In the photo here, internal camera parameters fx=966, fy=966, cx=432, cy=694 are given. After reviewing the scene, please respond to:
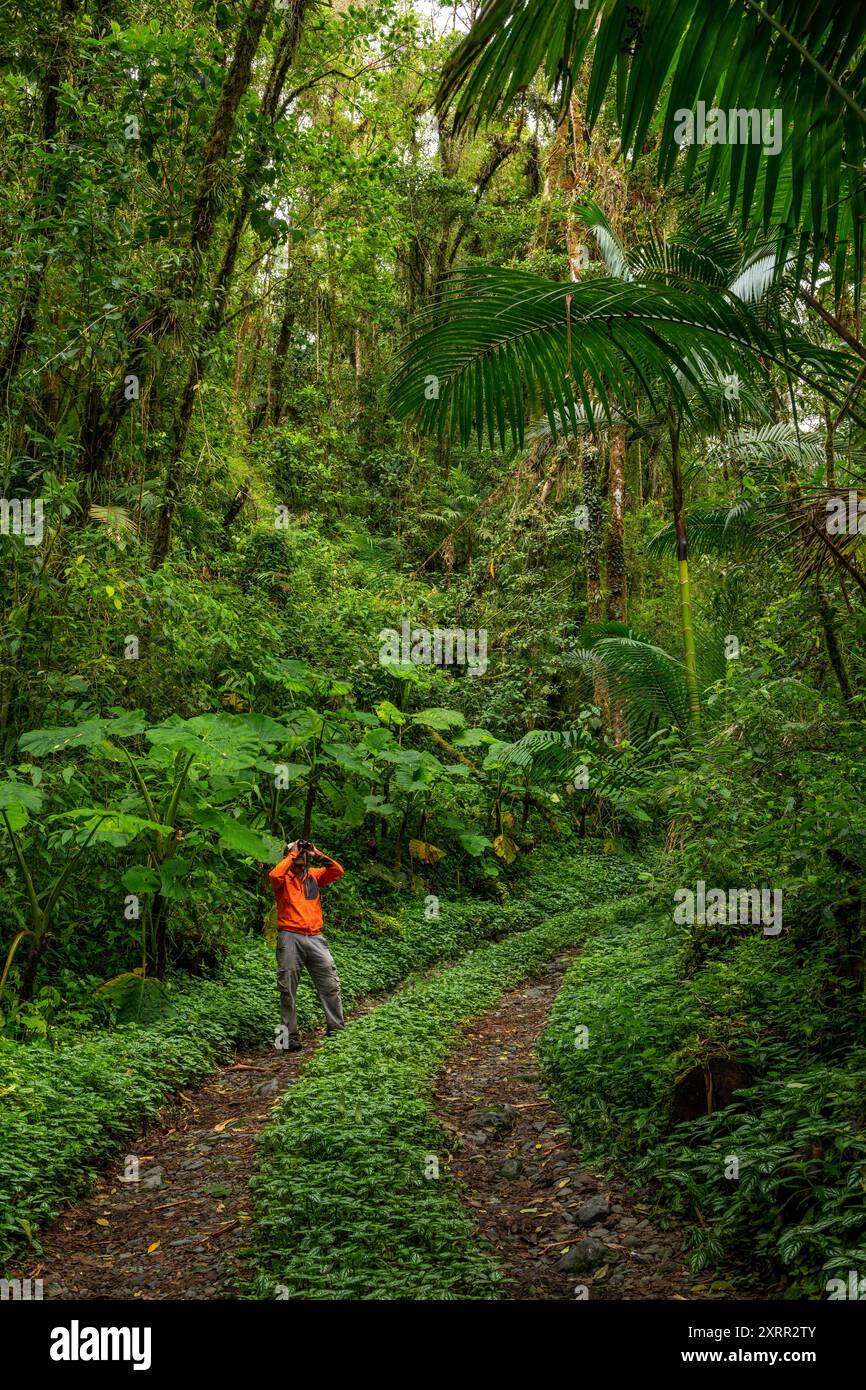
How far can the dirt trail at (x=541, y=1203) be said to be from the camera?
4.17 metres

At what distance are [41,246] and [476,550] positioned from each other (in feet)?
50.9

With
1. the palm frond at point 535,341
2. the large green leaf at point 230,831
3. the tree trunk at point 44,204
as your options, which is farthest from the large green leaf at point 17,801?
the palm frond at point 535,341

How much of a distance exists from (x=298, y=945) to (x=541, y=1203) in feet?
11.2

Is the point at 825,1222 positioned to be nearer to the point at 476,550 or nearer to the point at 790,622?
the point at 790,622

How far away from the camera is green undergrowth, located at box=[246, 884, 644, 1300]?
13.3 ft

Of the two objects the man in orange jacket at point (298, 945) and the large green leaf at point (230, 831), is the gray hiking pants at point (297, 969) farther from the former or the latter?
the large green leaf at point (230, 831)

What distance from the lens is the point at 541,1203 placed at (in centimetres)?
523

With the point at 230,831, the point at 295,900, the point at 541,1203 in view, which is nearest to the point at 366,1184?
the point at 541,1203

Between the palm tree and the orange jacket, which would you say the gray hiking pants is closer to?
the orange jacket

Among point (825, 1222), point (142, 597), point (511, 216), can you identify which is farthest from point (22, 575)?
point (511, 216)

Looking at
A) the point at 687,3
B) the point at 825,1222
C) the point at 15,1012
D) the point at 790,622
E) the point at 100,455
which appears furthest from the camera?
the point at 100,455

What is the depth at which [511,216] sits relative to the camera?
2245 centimetres

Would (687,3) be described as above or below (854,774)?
above

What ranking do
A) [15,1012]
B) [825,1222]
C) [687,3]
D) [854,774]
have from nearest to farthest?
[687,3]
[825,1222]
[854,774]
[15,1012]
